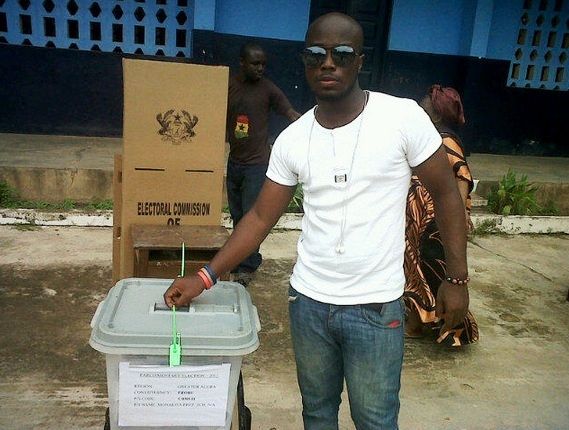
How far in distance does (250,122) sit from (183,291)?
2.12m

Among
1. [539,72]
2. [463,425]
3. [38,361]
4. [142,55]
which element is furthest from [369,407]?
[539,72]

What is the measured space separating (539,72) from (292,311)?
6694 mm

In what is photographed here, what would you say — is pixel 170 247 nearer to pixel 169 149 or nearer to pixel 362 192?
pixel 169 149

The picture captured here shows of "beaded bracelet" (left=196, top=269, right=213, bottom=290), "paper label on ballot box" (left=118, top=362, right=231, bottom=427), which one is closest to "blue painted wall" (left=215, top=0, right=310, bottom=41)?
"beaded bracelet" (left=196, top=269, right=213, bottom=290)

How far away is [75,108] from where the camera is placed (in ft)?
20.5

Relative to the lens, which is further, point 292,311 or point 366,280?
point 292,311

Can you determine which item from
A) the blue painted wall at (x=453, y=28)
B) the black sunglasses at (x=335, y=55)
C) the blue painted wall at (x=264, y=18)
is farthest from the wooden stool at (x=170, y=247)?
the blue painted wall at (x=453, y=28)

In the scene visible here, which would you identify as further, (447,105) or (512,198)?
(512,198)

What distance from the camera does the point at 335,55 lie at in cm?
148

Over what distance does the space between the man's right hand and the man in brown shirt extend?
6.47 ft

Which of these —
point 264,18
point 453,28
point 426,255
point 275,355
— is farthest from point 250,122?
point 453,28

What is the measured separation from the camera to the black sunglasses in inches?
58.3

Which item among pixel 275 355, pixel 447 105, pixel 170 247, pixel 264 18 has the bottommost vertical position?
pixel 275 355

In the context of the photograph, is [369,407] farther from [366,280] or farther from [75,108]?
[75,108]
